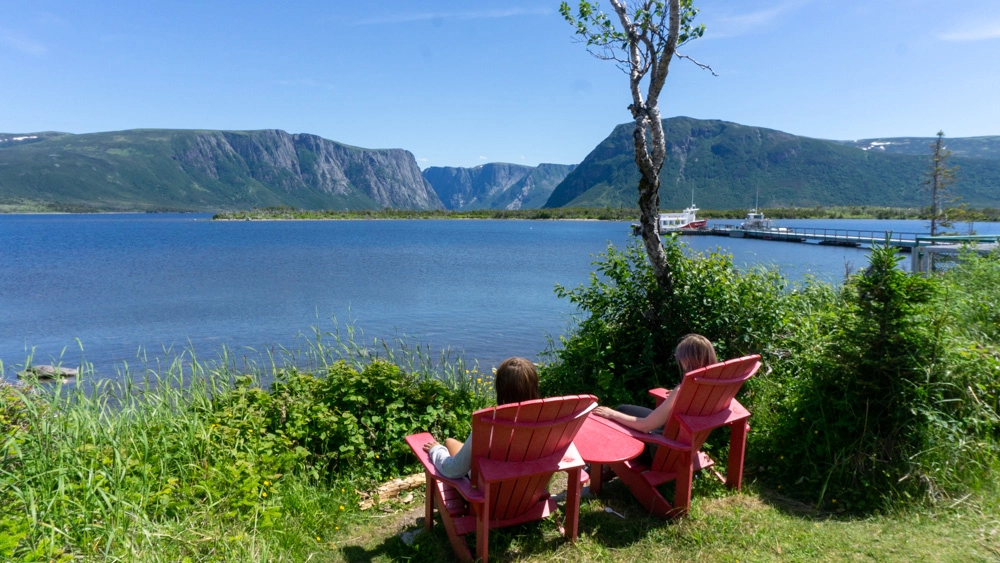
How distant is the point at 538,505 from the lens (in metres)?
3.99

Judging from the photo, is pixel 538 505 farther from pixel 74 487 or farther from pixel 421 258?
pixel 421 258

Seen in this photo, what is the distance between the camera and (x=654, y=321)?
696 centimetres

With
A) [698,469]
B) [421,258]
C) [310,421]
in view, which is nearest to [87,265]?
[421,258]

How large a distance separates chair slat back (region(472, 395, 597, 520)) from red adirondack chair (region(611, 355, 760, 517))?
2.97 ft

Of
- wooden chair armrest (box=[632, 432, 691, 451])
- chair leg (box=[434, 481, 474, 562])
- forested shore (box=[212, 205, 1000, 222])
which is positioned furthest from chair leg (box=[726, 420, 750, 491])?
forested shore (box=[212, 205, 1000, 222])

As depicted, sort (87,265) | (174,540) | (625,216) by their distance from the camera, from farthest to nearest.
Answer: (625,216) → (87,265) → (174,540)

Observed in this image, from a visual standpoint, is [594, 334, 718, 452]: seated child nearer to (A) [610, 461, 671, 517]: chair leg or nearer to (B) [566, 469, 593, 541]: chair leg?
(A) [610, 461, 671, 517]: chair leg

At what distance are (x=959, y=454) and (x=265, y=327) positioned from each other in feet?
56.3

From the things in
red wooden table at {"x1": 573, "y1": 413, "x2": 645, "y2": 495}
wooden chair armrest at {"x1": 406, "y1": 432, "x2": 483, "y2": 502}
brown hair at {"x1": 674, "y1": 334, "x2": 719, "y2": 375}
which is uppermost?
brown hair at {"x1": 674, "y1": 334, "x2": 719, "y2": 375}

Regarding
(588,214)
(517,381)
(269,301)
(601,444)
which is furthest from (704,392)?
(588,214)

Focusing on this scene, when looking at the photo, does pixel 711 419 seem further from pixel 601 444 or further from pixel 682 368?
pixel 601 444

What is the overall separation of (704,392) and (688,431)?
288 mm

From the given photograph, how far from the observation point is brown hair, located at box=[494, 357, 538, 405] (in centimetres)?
364

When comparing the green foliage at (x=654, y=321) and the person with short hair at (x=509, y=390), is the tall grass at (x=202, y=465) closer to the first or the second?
the person with short hair at (x=509, y=390)
